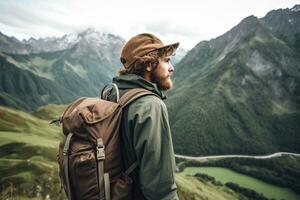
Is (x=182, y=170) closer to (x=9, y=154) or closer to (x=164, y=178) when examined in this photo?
(x=9, y=154)

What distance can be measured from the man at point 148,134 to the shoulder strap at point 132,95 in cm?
5

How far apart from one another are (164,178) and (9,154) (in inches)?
2341

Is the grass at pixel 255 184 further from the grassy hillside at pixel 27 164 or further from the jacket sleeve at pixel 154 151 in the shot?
the jacket sleeve at pixel 154 151

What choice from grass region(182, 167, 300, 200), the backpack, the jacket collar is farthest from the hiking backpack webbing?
grass region(182, 167, 300, 200)

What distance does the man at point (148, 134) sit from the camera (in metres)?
3.87

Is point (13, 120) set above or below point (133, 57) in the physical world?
below

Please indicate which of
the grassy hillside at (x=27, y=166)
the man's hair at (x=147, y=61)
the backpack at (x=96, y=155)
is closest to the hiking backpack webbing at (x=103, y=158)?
the backpack at (x=96, y=155)

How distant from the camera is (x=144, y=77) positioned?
15.9ft

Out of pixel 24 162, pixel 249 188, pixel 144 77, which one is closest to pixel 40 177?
pixel 24 162

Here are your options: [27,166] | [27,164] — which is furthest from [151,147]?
[27,164]

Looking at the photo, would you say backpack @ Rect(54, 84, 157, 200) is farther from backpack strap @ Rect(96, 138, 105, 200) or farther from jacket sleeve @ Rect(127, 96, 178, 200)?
jacket sleeve @ Rect(127, 96, 178, 200)

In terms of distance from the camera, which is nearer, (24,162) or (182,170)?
(24,162)

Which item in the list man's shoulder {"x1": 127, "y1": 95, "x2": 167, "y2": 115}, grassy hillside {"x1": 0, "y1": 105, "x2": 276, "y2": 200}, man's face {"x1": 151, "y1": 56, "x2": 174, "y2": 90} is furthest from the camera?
grassy hillside {"x1": 0, "y1": 105, "x2": 276, "y2": 200}

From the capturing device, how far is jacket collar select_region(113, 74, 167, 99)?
4488mm
